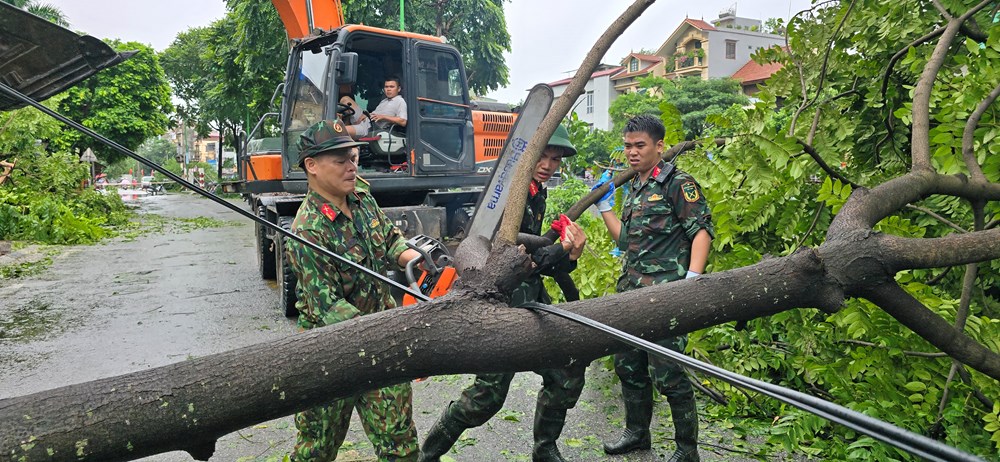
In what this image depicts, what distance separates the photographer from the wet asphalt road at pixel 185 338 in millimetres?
3977

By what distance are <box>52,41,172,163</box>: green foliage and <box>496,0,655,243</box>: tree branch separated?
3602 cm

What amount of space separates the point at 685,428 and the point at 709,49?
4935 centimetres

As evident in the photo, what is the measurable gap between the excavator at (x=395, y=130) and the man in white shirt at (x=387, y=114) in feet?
0.26

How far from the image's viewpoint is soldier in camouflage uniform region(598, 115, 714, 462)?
3.54m

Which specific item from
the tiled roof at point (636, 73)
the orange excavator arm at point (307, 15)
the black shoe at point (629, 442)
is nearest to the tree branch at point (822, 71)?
the black shoe at point (629, 442)

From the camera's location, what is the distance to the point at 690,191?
142 inches

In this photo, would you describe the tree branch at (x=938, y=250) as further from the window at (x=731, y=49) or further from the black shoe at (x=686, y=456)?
the window at (x=731, y=49)

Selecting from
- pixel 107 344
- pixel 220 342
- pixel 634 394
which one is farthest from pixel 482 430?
pixel 107 344

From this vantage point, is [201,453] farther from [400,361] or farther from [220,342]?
[220,342]

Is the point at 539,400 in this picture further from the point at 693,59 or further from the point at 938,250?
the point at 693,59

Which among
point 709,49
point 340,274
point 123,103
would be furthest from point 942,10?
point 709,49

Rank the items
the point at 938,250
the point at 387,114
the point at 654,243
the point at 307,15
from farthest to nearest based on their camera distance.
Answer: the point at 307,15
the point at 387,114
the point at 654,243
the point at 938,250

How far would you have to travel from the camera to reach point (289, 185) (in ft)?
25.6

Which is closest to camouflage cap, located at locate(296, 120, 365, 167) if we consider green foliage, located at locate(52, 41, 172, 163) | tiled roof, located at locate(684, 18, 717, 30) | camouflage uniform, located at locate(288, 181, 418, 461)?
camouflage uniform, located at locate(288, 181, 418, 461)
